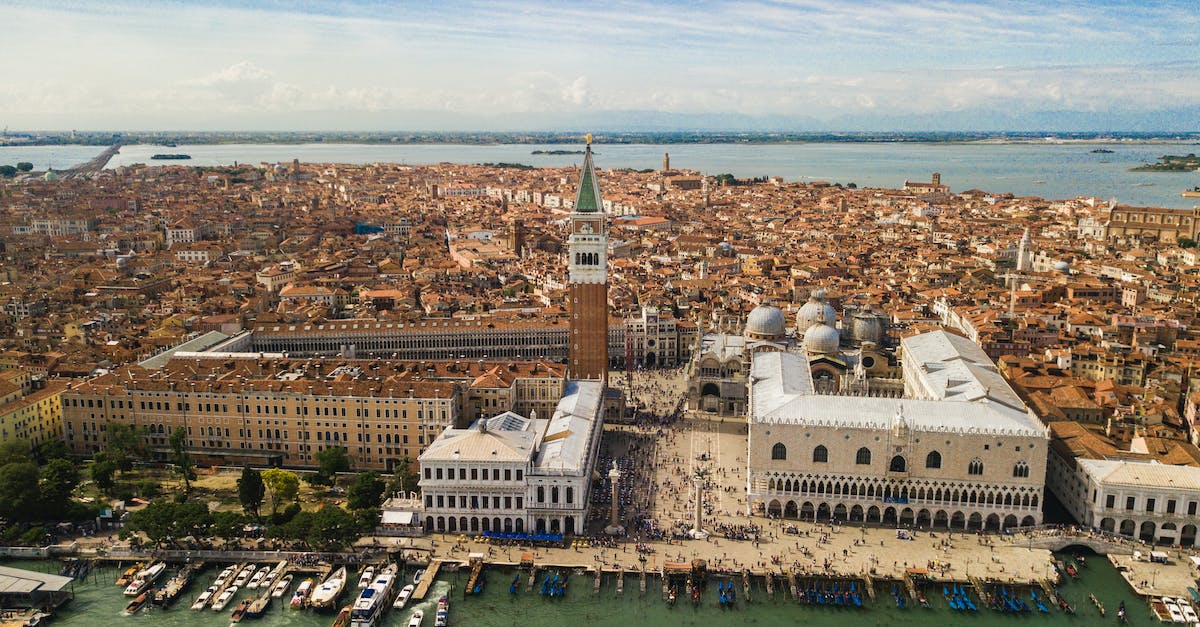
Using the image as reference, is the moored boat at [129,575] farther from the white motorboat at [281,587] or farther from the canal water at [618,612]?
the white motorboat at [281,587]

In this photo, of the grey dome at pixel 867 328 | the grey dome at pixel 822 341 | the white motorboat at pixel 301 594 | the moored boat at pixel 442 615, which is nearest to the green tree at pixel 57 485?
the white motorboat at pixel 301 594

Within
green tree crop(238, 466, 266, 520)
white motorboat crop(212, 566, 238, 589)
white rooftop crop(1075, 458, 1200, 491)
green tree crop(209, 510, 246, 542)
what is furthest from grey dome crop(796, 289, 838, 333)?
white motorboat crop(212, 566, 238, 589)

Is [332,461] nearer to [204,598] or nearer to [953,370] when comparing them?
[204,598]

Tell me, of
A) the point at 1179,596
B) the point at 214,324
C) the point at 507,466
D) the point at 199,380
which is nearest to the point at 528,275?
the point at 214,324

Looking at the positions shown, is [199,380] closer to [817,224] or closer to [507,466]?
[507,466]

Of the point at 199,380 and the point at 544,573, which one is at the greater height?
the point at 199,380

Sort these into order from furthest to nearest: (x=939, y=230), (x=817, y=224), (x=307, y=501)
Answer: (x=817, y=224), (x=939, y=230), (x=307, y=501)

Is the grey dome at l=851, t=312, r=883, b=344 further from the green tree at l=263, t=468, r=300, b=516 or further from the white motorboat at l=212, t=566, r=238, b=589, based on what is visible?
the white motorboat at l=212, t=566, r=238, b=589
